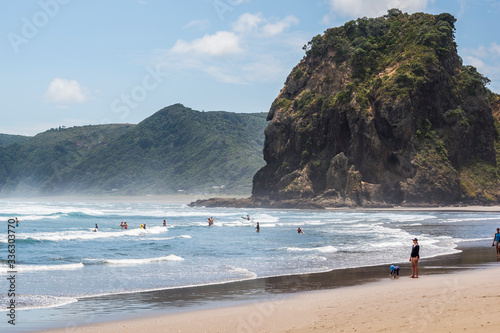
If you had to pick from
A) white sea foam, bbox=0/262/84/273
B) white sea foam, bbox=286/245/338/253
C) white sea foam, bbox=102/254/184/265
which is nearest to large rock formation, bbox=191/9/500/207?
white sea foam, bbox=286/245/338/253

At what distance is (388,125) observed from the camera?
274ft

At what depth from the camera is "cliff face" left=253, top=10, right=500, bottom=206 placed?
81.4 metres

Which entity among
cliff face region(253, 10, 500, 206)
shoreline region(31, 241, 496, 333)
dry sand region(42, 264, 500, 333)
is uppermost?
cliff face region(253, 10, 500, 206)

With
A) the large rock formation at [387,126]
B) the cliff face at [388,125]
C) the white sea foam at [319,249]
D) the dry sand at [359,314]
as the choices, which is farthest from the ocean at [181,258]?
the large rock formation at [387,126]

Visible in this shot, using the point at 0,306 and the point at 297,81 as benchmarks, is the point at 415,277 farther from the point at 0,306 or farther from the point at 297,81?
the point at 297,81

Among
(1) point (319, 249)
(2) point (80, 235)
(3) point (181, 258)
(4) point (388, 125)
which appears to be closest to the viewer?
(3) point (181, 258)

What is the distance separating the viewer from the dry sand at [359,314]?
33.5 ft

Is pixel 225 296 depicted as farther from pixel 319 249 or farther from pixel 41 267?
pixel 319 249

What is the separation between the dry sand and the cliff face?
221ft

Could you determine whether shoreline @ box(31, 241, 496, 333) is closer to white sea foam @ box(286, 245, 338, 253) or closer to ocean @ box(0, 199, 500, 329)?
ocean @ box(0, 199, 500, 329)

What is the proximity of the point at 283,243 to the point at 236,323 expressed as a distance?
2137cm

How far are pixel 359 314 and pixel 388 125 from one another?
246ft

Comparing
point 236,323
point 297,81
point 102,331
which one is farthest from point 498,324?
point 297,81

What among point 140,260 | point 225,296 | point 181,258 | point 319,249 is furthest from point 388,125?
point 225,296
